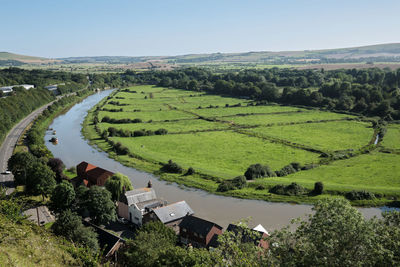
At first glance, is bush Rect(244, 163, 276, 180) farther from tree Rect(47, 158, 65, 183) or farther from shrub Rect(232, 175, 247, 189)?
tree Rect(47, 158, 65, 183)

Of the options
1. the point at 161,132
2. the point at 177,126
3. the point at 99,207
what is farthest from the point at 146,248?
the point at 177,126

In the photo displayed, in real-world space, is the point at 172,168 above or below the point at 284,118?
above

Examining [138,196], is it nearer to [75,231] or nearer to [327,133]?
[75,231]

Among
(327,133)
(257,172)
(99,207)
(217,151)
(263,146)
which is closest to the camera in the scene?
(99,207)

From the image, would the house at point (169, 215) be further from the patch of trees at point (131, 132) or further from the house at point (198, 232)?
the patch of trees at point (131, 132)

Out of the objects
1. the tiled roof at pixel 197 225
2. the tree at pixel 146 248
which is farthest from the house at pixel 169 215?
the tree at pixel 146 248

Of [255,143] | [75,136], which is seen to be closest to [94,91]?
[75,136]
